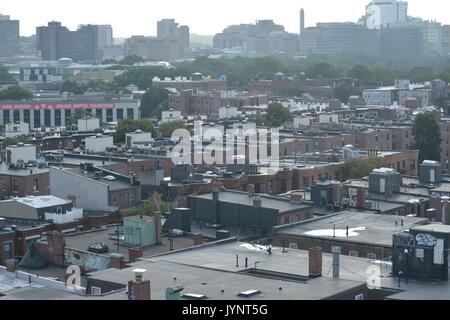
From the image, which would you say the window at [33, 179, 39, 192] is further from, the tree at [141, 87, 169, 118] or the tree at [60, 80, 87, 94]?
the tree at [60, 80, 87, 94]

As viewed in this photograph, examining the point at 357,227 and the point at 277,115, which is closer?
the point at 357,227

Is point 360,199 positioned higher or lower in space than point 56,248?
higher

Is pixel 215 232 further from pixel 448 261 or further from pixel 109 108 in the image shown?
pixel 109 108

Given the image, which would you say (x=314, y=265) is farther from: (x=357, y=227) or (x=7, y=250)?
(x=7, y=250)

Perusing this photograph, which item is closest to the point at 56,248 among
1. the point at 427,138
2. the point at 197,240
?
the point at 197,240

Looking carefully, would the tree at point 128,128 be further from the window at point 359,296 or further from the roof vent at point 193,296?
the roof vent at point 193,296

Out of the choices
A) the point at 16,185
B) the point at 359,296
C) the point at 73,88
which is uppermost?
the point at 73,88
